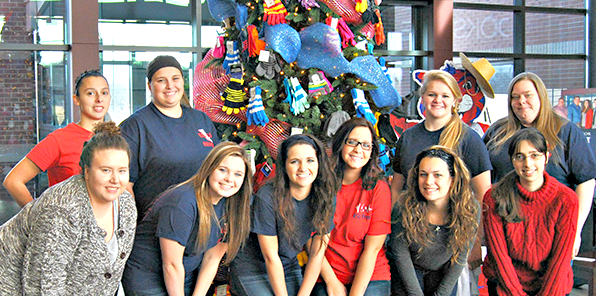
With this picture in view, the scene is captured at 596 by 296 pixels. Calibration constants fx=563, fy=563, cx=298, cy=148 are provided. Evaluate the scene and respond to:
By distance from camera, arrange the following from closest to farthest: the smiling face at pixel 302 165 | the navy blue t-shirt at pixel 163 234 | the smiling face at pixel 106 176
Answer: the smiling face at pixel 106 176
the navy blue t-shirt at pixel 163 234
the smiling face at pixel 302 165

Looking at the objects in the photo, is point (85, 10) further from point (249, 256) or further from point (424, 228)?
point (424, 228)

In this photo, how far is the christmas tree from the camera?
3648mm

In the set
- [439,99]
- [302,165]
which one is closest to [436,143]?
[439,99]

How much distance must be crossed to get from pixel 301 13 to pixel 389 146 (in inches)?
44.9

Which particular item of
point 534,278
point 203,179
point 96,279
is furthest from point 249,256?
point 534,278

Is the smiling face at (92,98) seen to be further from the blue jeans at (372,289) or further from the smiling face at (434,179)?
the smiling face at (434,179)

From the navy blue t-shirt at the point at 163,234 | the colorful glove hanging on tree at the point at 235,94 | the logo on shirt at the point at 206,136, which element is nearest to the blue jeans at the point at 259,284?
the navy blue t-shirt at the point at 163,234

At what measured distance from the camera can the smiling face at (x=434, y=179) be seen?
264 centimetres

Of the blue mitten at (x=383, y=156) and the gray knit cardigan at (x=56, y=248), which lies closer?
the gray knit cardigan at (x=56, y=248)

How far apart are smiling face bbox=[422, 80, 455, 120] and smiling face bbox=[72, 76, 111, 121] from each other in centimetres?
166

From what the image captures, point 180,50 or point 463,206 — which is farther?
point 180,50

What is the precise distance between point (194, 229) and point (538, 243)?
160cm

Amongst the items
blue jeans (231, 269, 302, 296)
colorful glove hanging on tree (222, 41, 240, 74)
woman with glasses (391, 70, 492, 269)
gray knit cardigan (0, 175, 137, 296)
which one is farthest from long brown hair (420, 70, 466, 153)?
gray knit cardigan (0, 175, 137, 296)

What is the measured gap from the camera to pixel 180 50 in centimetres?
643
